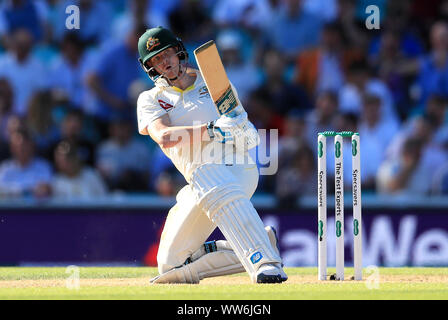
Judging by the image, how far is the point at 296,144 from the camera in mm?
9273

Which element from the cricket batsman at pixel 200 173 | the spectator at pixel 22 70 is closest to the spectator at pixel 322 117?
the spectator at pixel 22 70

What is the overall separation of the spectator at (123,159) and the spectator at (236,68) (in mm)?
1228

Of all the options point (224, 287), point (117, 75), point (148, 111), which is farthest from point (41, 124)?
point (224, 287)

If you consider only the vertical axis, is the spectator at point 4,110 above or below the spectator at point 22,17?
below

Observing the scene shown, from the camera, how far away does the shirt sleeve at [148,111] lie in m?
5.89

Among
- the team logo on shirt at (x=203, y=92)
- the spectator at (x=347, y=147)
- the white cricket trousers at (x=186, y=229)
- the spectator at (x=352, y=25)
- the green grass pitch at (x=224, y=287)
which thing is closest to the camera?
the green grass pitch at (x=224, y=287)

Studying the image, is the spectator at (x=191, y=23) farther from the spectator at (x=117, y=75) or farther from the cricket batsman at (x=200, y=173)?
the cricket batsman at (x=200, y=173)

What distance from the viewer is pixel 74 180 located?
9.20 metres

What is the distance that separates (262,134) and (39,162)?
2.25 meters

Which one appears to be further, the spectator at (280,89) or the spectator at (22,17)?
the spectator at (22,17)

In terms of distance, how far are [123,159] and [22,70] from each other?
1645mm

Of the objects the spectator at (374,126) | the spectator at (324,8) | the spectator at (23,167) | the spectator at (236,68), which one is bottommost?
the spectator at (23,167)

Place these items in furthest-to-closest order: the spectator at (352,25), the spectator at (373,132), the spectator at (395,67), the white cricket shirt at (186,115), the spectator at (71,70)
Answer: the spectator at (352,25)
the spectator at (395,67)
the spectator at (71,70)
the spectator at (373,132)
the white cricket shirt at (186,115)

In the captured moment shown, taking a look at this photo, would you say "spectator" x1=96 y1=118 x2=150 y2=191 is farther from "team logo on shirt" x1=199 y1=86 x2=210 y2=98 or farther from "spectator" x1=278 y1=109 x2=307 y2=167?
"team logo on shirt" x1=199 y1=86 x2=210 y2=98
